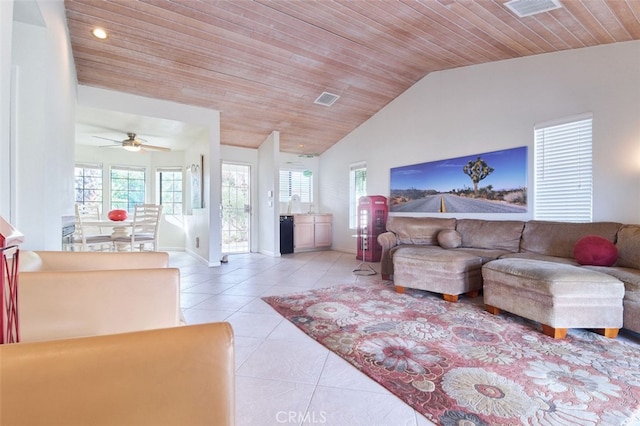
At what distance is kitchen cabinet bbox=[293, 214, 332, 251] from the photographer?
6.54m

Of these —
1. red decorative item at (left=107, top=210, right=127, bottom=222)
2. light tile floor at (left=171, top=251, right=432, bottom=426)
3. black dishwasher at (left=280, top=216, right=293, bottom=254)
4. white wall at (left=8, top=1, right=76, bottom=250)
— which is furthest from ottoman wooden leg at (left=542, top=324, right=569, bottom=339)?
red decorative item at (left=107, top=210, right=127, bottom=222)

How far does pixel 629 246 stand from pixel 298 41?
3961 mm

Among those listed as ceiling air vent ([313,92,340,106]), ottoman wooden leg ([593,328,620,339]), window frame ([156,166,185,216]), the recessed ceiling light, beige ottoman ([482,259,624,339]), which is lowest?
ottoman wooden leg ([593,328,620,339])

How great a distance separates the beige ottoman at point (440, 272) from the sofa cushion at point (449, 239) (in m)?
0.55

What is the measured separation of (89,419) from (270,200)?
5.58m

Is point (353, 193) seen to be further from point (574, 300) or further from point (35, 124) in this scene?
point (35, 124)

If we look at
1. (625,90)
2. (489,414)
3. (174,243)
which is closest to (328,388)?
(489,414)

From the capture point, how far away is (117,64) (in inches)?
138

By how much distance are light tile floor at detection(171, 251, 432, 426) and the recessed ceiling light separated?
2974mm

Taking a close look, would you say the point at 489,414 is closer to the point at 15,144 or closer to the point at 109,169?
the point at 15,144

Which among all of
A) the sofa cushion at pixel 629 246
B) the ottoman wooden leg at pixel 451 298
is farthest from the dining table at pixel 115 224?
the sofa cushion at pixel 629 246

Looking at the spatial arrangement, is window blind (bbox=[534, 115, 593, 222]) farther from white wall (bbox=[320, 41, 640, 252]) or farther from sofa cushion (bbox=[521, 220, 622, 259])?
sofa cushion (bbox=[521, 220, 622, 259])

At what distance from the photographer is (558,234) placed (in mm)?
3098

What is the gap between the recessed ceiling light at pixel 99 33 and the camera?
3010 mm
